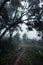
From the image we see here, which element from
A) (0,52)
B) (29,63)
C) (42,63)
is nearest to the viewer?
(29,63)

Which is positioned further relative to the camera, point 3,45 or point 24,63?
point 3,45

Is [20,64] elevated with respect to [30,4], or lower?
lower

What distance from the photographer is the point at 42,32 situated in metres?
14.9

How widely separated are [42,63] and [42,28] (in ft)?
16.5

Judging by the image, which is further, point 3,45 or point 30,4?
point 3,45

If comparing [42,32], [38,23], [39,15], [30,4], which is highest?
[30,4]

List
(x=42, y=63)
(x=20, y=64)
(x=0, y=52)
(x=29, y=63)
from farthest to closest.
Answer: (x=0, y=52)
(x=42, y=63)
(x=29, y=63)
(x=20, y=64)

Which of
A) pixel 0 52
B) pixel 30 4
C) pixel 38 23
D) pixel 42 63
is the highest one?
pixel 30 4

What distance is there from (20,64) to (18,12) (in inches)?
318

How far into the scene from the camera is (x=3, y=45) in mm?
19750

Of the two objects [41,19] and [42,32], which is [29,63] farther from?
[41,19]

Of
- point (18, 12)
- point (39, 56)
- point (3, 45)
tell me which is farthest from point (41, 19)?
point (3, 45)

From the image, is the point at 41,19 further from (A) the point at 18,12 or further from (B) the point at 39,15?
(A) the point at 18,12

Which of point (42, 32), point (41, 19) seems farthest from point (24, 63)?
point (41, 19)
